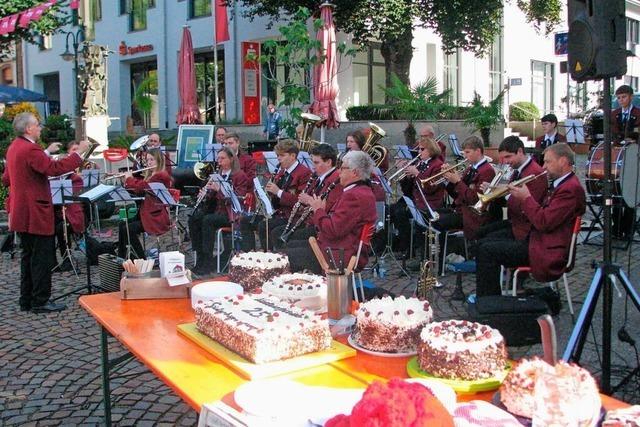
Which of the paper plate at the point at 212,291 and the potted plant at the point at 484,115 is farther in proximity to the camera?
the potted plant at the point at 484,115

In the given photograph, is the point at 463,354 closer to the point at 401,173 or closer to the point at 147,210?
the point at 401,173

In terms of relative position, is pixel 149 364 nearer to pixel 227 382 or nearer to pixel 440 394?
pixel 227 382

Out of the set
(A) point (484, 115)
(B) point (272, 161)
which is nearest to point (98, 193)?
(B) point (272, 161)

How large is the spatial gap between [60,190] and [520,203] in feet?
15.4

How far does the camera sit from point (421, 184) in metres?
7.62

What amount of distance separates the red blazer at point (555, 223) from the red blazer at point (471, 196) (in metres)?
1.56

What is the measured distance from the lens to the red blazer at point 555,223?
5.05m

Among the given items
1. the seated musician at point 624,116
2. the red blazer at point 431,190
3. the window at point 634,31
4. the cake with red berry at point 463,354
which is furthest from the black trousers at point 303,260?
the window at point 634,31

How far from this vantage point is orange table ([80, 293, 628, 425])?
230 cm

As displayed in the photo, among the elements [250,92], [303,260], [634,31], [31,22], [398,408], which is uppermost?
[634,31]

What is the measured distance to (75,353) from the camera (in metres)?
5.17

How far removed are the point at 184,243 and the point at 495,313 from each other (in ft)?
22.1

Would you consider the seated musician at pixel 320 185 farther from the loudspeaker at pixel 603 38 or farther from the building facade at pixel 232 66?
the building facade at pixel 232 66

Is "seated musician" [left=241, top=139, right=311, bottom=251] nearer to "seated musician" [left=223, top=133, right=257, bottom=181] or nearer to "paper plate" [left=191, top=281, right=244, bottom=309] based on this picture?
"seated musician" [left=223, top=133, right=257, bottom=181]
